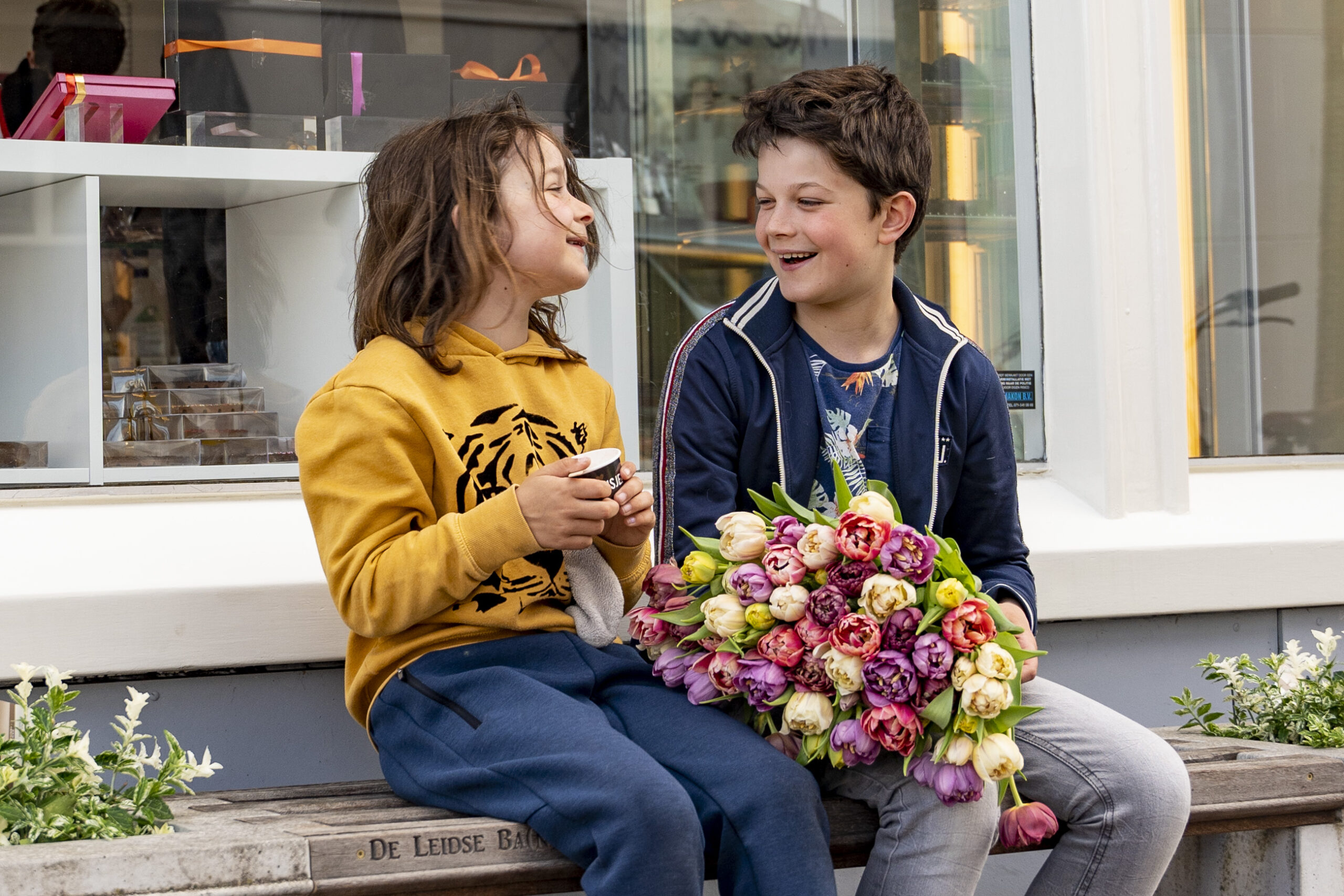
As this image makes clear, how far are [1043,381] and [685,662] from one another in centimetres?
160

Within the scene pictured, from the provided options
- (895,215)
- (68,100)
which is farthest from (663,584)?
(68,100)

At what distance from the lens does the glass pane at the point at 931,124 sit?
10.5 feet

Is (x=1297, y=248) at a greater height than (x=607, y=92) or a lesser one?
lesser

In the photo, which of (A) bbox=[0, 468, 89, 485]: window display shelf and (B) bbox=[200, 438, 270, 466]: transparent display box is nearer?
(A) bbox=[0, 468, 89, 485]: window display shelf

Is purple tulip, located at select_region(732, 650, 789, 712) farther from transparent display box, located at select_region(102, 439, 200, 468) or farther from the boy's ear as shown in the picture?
transparent display box, located at select_region(102, 439, 200, 468)

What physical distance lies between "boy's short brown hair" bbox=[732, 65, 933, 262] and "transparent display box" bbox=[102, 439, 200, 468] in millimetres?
1200

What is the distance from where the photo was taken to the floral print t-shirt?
2.26 m

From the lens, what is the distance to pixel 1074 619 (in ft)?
9.64

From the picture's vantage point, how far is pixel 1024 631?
2.07 m

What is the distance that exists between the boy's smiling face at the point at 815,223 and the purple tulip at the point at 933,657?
0.70 meters

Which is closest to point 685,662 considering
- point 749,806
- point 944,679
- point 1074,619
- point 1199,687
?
point 749,806

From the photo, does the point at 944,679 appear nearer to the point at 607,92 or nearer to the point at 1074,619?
the point at 1074,619

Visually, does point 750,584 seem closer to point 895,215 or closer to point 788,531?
point 788,531

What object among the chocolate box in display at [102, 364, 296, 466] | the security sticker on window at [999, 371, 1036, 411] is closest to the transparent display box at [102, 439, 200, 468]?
the chocolate box in display at [102, 364, 296, 466]
